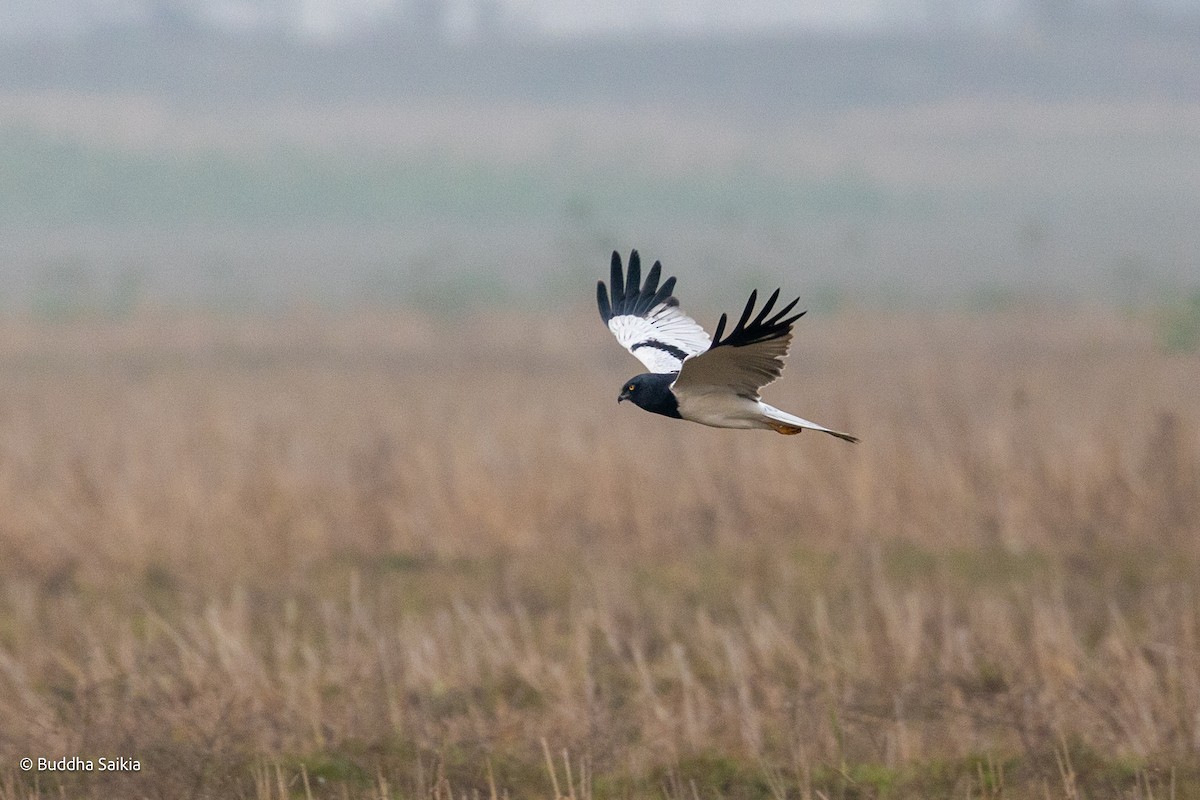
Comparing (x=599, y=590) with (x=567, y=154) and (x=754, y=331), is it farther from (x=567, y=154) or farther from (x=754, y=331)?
(x=567, y=154)

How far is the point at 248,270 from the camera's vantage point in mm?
55188

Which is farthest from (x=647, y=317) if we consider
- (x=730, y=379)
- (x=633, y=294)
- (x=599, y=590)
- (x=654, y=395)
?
(x=599, y=590)

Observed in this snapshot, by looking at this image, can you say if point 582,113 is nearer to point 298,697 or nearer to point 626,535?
point 626,535

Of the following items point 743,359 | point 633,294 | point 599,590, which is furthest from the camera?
point 599,590

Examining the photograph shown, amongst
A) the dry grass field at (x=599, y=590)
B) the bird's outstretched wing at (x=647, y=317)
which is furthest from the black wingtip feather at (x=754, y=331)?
the dry grass field at (x=599, y=590)

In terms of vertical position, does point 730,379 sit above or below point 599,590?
above

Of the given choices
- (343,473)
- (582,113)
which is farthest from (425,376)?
(582,113)

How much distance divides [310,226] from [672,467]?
181 feet

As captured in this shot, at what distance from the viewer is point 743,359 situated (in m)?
6.12

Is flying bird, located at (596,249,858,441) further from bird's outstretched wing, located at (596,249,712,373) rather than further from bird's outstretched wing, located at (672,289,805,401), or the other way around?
bird's outstretched wing, located at (596,249,712,373)

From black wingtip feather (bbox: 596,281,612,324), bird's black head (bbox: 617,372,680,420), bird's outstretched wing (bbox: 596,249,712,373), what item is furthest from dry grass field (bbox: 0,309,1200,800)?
black wingtip feather (bbox: 596,281,612,324)

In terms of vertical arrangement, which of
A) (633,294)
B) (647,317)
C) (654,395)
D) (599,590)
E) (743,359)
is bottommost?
(599,590)

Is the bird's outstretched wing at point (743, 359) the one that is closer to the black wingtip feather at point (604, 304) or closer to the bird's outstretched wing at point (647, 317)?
the bird's outstretched wing at point (647, 317)

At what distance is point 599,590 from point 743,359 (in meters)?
4.88
